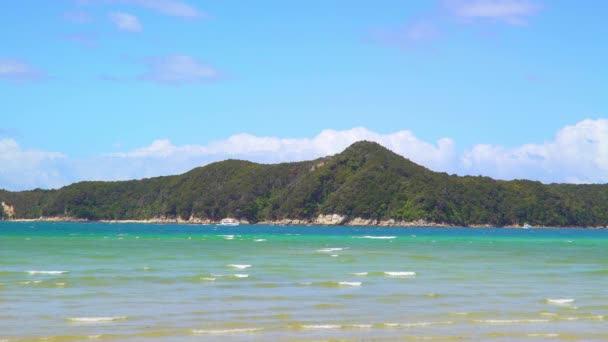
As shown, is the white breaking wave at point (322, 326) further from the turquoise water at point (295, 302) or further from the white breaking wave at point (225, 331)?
the white breaking wave at point (225, 331)

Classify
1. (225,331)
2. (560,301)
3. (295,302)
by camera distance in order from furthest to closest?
(560,301)
(295,302)
(225,331)

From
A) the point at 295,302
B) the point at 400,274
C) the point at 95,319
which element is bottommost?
the point at 95,319

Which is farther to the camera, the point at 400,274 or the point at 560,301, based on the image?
the point at 400,274

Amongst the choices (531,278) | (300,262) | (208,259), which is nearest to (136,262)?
(208,259)

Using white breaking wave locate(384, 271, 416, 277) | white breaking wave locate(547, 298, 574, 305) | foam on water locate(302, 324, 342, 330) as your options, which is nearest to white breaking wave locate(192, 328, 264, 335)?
foam on water locate(302, 324, 342, 330)

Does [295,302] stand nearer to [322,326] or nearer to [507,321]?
[322,326]

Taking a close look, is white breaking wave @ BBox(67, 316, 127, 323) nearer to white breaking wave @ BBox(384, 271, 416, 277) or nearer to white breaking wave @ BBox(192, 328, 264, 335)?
white breaking wave @ BBox(192, 328, 264, 335)

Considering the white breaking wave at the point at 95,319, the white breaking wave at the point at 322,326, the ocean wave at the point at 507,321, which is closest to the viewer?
the white breaking wave at the point at 322,326

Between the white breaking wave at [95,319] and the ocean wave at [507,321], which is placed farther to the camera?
the ocean wave at [507,321]

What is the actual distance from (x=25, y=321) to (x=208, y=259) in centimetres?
3043

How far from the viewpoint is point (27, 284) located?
34.0 metres

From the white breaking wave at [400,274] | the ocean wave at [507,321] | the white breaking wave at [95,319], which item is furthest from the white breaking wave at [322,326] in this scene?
the white breaking wave at [400,274]

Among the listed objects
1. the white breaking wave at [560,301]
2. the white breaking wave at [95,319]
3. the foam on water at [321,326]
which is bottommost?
the foam on water at [321,326]

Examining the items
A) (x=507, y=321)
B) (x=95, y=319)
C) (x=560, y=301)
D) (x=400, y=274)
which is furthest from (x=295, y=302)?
(x=400, y=274)
